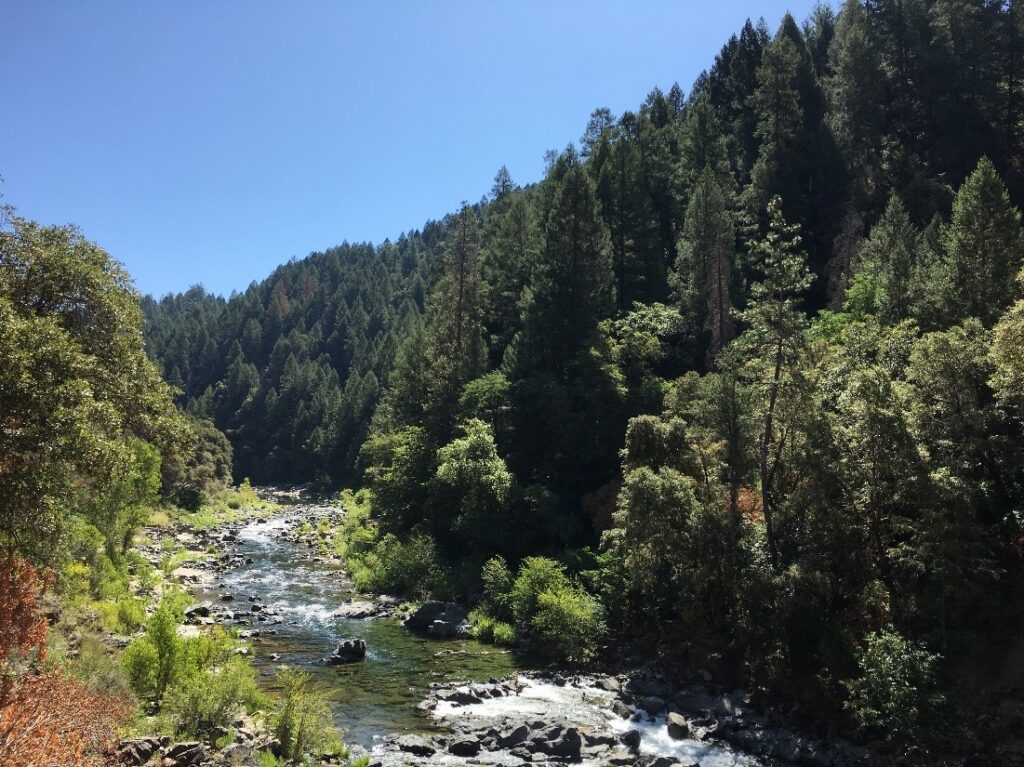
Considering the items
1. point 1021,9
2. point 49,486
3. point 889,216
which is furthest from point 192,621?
point 1021,9

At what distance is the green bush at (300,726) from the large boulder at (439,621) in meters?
13.9

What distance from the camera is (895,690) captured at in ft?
60.2

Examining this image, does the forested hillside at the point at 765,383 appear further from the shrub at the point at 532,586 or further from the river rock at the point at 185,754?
the river rock at the point at 185,754

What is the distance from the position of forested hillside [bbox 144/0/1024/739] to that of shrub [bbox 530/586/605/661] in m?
0.17

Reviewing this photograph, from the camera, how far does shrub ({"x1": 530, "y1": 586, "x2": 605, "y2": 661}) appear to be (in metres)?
27.4

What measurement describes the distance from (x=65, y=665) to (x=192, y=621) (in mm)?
16194

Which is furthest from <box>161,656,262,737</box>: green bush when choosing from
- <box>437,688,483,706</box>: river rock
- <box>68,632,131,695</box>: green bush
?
<box>437,688,483,706</box>: river rock

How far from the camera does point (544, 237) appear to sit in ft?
184

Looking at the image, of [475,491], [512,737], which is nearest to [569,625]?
[512,737]

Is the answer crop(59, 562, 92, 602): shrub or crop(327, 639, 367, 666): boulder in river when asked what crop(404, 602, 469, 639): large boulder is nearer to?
crop(327, 639, 367, 666): boulder in river

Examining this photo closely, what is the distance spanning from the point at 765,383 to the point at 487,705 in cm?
1578

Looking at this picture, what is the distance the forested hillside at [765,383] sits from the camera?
2147cm

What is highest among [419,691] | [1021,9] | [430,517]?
[1021,9]

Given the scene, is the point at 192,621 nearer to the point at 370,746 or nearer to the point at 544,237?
the point at 370,746
